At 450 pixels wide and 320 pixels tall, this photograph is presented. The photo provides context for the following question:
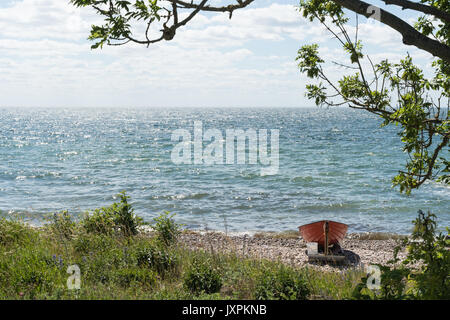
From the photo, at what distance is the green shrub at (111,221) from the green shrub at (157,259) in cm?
285

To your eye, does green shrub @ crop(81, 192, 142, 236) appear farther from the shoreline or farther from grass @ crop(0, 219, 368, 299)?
grass @ crop(0, 219, 368, 299)

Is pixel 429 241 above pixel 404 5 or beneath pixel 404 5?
beneath

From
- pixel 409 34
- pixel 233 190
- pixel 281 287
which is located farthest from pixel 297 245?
pixel 409 34

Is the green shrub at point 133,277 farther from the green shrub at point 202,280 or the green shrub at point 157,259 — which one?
the green shrub at point 202,280

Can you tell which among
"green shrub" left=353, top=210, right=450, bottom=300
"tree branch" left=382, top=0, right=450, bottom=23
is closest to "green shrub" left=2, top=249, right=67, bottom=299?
"green shrub" left=353, top=210, right=450, bottom=300

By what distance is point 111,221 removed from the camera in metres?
10.3

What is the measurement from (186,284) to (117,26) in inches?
143

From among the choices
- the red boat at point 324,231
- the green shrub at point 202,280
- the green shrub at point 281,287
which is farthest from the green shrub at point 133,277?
the red boat at point 324,231

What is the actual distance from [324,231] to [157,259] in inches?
301

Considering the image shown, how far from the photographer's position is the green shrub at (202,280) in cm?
585

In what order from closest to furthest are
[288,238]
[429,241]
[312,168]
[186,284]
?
[429,241] → [186,284] → [288,238] → [312,168]
